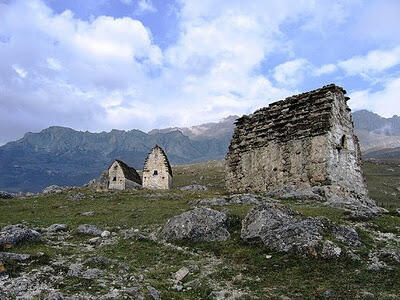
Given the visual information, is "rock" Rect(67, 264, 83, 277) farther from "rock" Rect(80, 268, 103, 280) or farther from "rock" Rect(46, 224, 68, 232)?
"rock" Rect(46, 224, 68, 232)

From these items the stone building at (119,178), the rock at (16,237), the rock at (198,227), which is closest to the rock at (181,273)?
the rock at (198,227)

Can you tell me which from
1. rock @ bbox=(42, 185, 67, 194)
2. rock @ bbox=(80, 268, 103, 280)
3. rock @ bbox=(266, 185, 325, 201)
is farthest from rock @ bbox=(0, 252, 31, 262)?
rock @ bbox=(42, 185, 67, 194)

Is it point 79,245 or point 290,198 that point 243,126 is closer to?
point 290,198

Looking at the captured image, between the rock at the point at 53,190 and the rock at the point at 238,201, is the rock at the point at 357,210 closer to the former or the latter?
the rock at the point at 238,201

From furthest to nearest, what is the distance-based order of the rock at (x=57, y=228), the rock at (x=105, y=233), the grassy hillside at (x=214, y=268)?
the rock at (x=57, y=228) < the rock at (x=105, y=233) < the grassy hillside at (x=214, y=268)

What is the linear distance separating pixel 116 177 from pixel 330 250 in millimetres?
61598

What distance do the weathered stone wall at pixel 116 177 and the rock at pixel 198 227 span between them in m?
53.7

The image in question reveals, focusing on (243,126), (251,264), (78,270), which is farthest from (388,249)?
(243,126)

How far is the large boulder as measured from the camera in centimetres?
1440

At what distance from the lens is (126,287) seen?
38.6ft

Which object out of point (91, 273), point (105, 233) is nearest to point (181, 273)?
point (91, 273)

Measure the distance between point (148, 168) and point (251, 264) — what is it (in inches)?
2312

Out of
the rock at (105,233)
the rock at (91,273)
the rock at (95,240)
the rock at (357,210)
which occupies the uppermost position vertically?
the rock at (357,210)

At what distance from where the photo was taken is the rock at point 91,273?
1235cm
